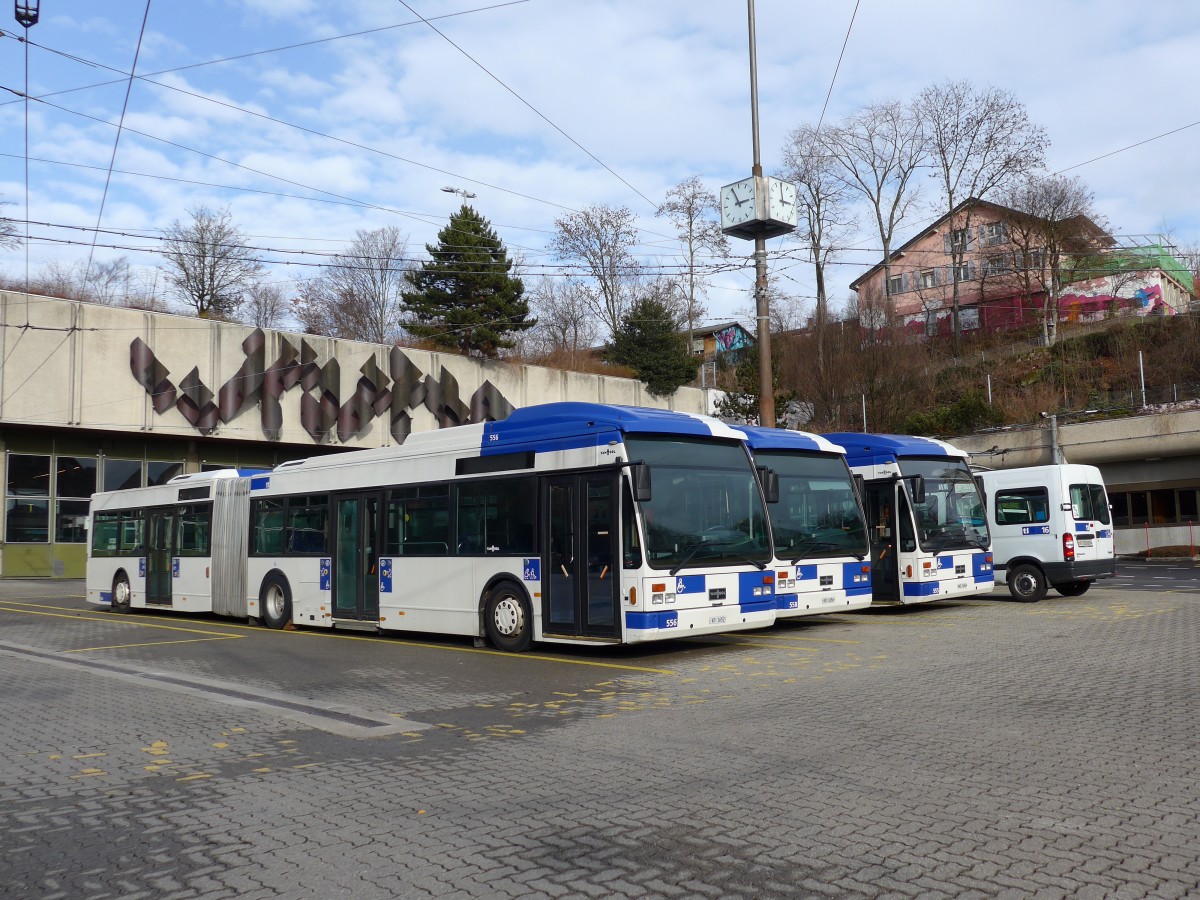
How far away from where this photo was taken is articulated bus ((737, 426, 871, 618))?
15.7 meters

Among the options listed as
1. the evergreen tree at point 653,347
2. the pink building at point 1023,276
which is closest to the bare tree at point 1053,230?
the pink building at point 1023,276

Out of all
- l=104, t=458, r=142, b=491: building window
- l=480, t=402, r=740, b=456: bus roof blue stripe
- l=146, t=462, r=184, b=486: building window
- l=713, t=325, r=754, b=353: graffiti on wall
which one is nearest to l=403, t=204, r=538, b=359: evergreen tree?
l=146, t=462, r=184, b=486: building window

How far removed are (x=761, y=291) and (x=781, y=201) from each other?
80.1 inches

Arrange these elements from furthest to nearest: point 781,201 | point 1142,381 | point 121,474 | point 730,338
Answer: point 730,338 → point 1142,381 → point 121,474 → point 781,201

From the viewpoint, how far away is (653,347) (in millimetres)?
53844

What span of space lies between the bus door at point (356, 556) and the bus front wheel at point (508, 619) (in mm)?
3106

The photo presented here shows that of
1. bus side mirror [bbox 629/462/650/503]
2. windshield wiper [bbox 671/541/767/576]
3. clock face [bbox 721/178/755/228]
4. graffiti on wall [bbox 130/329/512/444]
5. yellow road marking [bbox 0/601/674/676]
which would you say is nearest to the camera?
bus side mirror [bbox 629/462/650/503]

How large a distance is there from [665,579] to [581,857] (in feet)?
23.7

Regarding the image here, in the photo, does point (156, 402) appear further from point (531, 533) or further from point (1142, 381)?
point (1142, 381)

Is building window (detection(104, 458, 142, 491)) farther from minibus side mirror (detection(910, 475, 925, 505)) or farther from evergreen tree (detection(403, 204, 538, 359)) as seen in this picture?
minibus side mirror (detection(910, 475, 925, 505))

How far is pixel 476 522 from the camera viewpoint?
1456cm

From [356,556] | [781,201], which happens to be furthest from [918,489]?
[356,556]

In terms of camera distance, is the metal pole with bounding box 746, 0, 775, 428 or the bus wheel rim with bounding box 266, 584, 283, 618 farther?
the metal pole with bounding box 746, 0, 775, 428

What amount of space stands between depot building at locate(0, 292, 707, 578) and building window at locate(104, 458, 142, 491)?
0.05m
